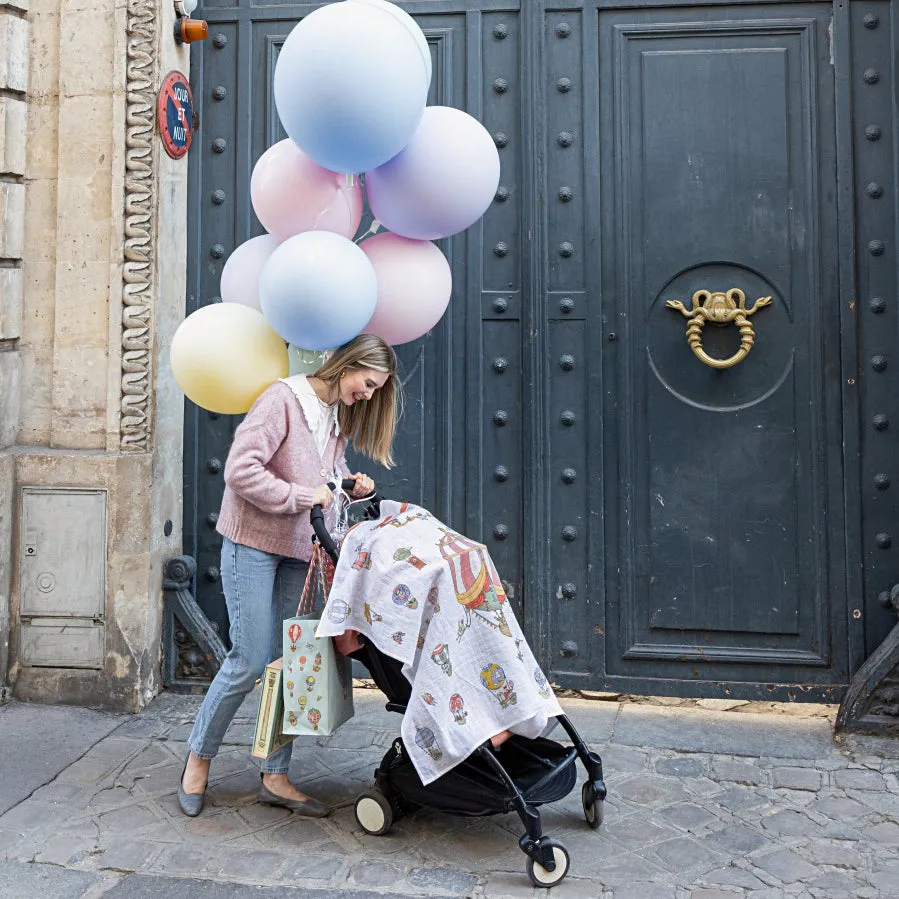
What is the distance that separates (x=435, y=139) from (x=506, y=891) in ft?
7.56

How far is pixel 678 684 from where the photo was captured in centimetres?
477

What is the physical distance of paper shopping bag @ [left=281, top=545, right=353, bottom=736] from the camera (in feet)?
11.0

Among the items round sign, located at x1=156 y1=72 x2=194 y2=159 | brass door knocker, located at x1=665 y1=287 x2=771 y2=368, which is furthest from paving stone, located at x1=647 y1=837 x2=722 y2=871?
round sign, located at x1=156 y1=72 x2=194 y2=159

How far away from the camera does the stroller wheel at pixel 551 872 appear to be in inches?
123

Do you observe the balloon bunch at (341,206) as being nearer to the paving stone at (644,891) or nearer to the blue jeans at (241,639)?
the blue jeans at (241,639)

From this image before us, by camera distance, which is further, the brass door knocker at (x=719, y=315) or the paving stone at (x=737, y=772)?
the brass door knocker at (x=719, y=315)

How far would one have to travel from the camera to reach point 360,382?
11.5 feet

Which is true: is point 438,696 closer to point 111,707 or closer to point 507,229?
point 111,707

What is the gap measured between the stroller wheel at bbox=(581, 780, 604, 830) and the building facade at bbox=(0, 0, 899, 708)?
1353 mm

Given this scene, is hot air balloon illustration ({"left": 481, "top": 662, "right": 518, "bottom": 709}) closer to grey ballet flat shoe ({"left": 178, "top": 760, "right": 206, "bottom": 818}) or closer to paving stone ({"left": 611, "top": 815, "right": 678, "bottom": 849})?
paving stone ({"left": 611, "top": 815, "right": 678, "bottom": 849})

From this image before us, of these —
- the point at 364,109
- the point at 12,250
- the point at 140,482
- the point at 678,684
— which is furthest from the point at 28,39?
the point at 678,684

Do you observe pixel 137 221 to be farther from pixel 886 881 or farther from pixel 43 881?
pixel 886 881

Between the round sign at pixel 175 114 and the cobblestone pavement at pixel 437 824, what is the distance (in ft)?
8.26

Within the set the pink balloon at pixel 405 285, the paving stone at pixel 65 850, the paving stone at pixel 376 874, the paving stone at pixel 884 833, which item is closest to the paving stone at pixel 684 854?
the paving stone at pixel 884 833
